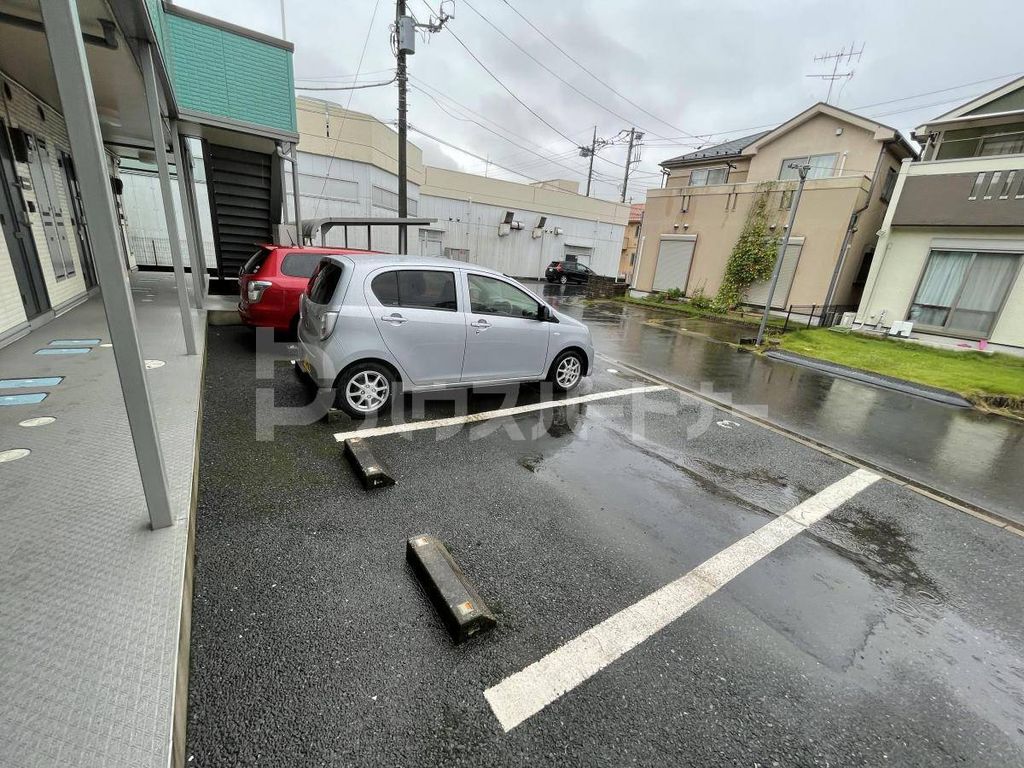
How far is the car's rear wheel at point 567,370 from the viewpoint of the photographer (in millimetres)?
5606

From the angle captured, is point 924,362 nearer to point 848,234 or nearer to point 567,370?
point 848,234

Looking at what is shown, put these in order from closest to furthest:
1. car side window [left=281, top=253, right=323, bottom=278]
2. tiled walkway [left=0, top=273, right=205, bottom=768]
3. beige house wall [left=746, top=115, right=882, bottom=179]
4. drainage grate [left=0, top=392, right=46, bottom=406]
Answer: tiled walkway [left=0, top=273, right=205, bottom=768] < drainage grate [left=0, top=392, right=46, bottom=406] < car side window [left=281, top=253, right=323, bottom=278] < beige house wall [left=746, top=115, right=882, bottom=179]

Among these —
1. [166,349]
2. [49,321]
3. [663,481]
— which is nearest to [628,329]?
[663,481]

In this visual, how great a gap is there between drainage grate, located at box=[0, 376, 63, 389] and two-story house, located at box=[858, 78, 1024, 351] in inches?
676

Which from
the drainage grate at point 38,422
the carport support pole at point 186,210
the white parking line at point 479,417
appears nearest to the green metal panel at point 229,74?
the carport support pole at point 186,210

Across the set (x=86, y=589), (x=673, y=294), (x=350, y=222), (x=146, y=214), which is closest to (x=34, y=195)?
(x=350, y=222)

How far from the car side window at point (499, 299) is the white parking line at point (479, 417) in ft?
3.59

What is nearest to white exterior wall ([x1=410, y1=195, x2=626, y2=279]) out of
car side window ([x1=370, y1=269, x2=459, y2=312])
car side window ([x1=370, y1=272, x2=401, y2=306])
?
car side window ([x1=370, y1=269, x2=459, y2=312])

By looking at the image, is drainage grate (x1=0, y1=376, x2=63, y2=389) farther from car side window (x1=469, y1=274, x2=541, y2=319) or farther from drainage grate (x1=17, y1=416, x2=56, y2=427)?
car side window (x1=469, y1=274, x2=541, y2=319)

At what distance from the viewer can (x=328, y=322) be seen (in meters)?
4.02

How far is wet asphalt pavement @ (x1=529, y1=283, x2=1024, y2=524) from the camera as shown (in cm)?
452

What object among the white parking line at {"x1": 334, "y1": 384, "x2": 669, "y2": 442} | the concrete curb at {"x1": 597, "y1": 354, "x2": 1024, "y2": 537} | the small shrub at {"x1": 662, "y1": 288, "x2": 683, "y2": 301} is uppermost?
the small shrub at {"x1": 662, "y1": 288, "x2": 683, "y2": 301}

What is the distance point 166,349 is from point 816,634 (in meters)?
6.75

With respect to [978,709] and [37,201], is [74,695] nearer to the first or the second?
[978,709]
